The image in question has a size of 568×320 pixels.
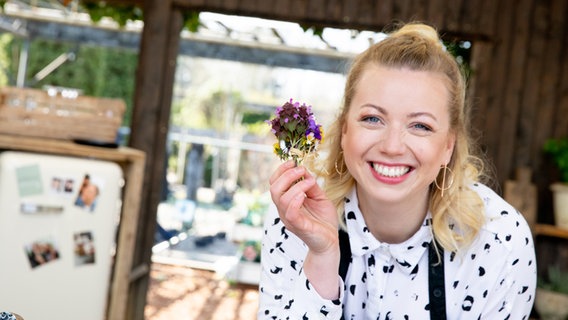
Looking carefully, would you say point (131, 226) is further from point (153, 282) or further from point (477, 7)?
point (153, 282)

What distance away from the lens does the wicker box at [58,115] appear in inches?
145

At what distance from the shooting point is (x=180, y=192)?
550 inches

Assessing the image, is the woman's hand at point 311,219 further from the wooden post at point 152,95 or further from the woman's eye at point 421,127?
the wooden post at point 152,95

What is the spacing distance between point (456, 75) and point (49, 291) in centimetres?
224

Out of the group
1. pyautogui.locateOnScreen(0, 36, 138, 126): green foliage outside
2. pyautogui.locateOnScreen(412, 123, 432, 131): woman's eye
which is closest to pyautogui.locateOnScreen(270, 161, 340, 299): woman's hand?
pyautogui.locateOnScreen(412, 123, 432, 131): woman's eye

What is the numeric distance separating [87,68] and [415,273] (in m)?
18.9

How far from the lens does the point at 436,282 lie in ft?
6.12

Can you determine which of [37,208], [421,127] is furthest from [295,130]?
[37,208]

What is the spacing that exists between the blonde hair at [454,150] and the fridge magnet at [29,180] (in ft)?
6.03

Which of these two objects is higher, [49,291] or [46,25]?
[46,25]

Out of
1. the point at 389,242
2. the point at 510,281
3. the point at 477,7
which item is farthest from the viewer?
the point at 477,7

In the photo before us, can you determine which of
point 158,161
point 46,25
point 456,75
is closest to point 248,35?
point 46,25

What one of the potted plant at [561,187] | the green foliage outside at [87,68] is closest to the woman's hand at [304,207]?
the potted plant at [561,187]

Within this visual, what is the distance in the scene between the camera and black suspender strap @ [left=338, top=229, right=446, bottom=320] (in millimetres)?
1852
